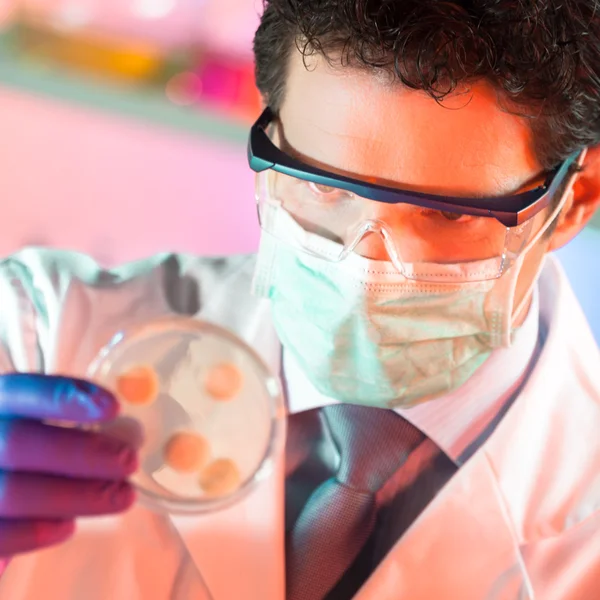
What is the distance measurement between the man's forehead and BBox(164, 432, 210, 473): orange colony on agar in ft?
1.30

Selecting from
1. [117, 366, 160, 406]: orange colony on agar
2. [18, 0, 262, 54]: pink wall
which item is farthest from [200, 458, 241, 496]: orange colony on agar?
[18, 0, 262, 54]: pink wall

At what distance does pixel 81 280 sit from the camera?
Answer: 4.04 feet

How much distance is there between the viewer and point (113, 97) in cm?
177

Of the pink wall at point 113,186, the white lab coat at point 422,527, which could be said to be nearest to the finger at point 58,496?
the white lab coat at point 422,527

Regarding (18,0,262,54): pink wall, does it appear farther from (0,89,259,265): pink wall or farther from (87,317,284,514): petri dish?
(87,317,284,514): petri dish

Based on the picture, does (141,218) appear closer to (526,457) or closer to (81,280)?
(81,280)

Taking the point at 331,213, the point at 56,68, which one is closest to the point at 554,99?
the point at 331,213

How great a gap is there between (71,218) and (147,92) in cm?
41

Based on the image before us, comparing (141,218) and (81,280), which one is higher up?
(81,280)

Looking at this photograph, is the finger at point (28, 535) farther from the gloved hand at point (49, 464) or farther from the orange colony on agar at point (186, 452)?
the orange colony on agar at point (186, 452)

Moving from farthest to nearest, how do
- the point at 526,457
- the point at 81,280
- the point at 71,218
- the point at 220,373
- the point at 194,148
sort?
the point at 71,218 → the point at 194,148 → the point at 81,280 → the point at 526,457 → the point at 220,373

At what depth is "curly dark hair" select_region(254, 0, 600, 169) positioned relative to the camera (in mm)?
841

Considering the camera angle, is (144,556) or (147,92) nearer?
(144,556)

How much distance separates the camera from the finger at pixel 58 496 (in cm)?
76
